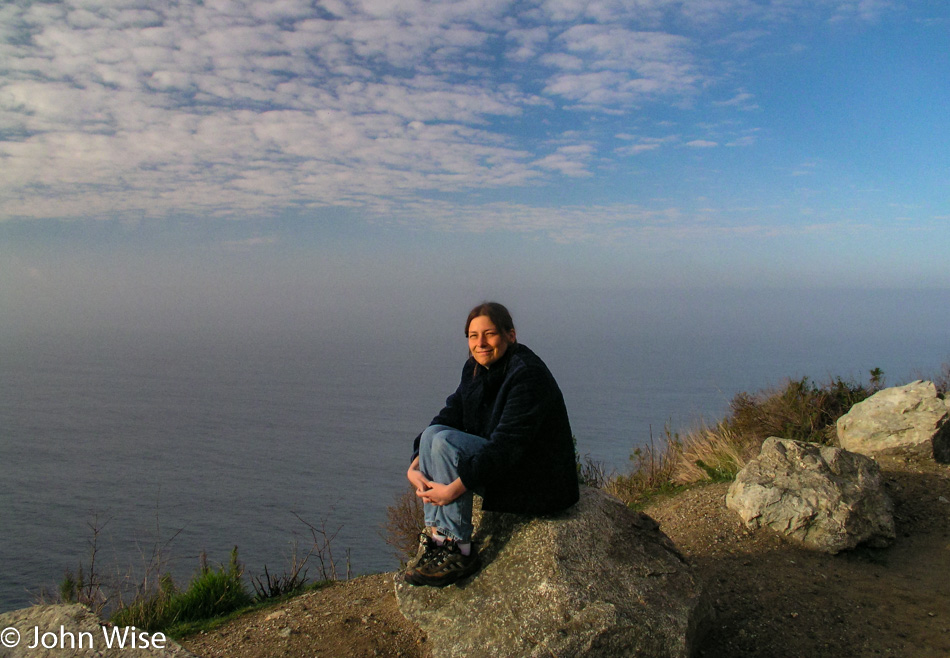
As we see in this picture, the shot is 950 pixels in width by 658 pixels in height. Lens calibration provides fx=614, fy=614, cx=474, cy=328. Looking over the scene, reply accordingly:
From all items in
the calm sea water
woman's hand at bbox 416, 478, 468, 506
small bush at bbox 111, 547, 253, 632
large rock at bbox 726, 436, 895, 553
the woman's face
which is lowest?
the calm sea water

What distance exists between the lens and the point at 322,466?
146 ft

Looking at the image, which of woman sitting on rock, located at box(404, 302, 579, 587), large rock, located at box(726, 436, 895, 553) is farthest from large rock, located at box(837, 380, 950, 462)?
woman sitting on rock, located at box(404, 302, 579, 587)

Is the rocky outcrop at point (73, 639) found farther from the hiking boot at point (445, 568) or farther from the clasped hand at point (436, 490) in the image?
the clasped hand at point (436, 490)

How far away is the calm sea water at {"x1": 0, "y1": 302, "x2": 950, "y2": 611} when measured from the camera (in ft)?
88.4

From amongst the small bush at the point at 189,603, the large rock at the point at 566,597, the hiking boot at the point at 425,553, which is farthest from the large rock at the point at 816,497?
the small bush at the point at 189,603

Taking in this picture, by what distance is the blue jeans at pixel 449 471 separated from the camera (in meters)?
3.82

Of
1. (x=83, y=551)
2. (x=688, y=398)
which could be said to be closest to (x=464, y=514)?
(x=83, y=551)

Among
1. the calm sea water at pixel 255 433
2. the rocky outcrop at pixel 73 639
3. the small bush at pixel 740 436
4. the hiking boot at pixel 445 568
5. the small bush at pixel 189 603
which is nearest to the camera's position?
the rocky outcrop at pixel 73 639

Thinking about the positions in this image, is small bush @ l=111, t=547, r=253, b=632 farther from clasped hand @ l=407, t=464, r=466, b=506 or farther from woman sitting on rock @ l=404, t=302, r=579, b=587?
clasped hand @ l=407, t=464, r=466, b=506

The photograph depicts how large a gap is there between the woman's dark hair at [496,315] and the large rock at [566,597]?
130 cm

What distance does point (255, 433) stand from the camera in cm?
5969

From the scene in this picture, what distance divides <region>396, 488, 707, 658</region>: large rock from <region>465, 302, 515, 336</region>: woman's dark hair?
1304 mm

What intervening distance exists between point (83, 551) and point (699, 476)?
2954 centimetres

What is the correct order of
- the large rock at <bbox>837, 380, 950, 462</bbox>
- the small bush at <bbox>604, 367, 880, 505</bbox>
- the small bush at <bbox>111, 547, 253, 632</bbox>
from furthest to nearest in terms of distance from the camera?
the small bush at <bbox>604, 367, 880, 505</bbox>, the large rock at <bbox>837, 380, 950, 462</bbox>, the small bush at <bbox>111, 547, 253, 632</bbox>
